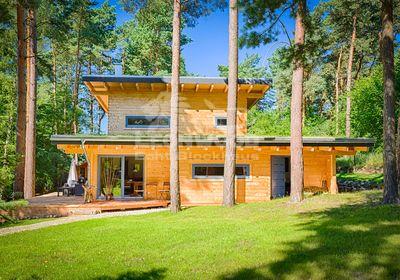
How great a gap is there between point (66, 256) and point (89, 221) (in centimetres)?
451

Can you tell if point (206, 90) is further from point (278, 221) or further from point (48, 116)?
point (48, 116)

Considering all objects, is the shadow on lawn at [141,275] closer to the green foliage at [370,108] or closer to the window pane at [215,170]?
the window pane at [215,170]

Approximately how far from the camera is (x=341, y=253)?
5992mm

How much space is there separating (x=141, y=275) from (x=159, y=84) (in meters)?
12.8

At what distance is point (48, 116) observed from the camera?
29.0 metres

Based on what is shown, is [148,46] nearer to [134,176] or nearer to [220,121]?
[220,121]

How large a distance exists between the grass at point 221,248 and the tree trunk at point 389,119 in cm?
63

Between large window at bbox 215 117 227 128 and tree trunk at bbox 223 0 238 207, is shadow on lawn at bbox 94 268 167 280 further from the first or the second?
large window at bbox 215 117 227 128

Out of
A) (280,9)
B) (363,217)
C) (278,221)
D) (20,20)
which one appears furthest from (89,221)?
(20,20)

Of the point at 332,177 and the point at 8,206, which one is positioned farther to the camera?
the point at 332,177

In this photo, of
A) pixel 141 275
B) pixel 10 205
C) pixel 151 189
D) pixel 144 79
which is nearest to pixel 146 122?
pixel 144 79

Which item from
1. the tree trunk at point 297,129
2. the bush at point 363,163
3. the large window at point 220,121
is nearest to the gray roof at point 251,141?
the tree trunk at point 297,129

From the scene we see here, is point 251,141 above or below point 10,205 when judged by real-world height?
above

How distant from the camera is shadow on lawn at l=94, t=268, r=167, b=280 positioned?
18.2 feet
